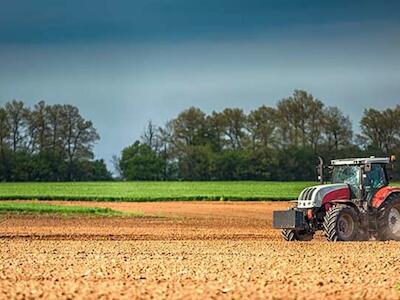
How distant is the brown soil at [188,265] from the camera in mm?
12266

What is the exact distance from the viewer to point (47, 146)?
3420 inches

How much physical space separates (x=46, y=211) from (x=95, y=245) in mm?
18721

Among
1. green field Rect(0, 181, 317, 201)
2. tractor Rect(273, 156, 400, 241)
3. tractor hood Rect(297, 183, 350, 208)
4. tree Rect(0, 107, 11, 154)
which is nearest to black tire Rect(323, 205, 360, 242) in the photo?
tractor Rect(273, 156, 400, 241)

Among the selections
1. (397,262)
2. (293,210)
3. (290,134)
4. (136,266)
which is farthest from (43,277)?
(290,134)

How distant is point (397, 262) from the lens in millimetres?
16906

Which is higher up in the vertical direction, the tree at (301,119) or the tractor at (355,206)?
the tree at (301,119)

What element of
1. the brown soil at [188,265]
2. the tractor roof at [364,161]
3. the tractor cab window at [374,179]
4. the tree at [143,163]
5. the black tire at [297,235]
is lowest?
the brown soil at [188,265]

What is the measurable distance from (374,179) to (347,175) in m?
0.70

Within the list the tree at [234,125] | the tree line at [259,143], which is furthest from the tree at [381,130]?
the tree at [234,125]

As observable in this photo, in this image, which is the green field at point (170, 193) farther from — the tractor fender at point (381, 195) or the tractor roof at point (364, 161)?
the tractor fender at point (381, 195)

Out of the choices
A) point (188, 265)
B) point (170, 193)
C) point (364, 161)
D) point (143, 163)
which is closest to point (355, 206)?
point (364, 161)

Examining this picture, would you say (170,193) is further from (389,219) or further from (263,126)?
(389,219)

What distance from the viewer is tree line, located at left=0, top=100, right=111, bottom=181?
82.9 m

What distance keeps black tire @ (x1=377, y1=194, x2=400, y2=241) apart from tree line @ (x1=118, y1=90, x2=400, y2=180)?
41.7 meters
